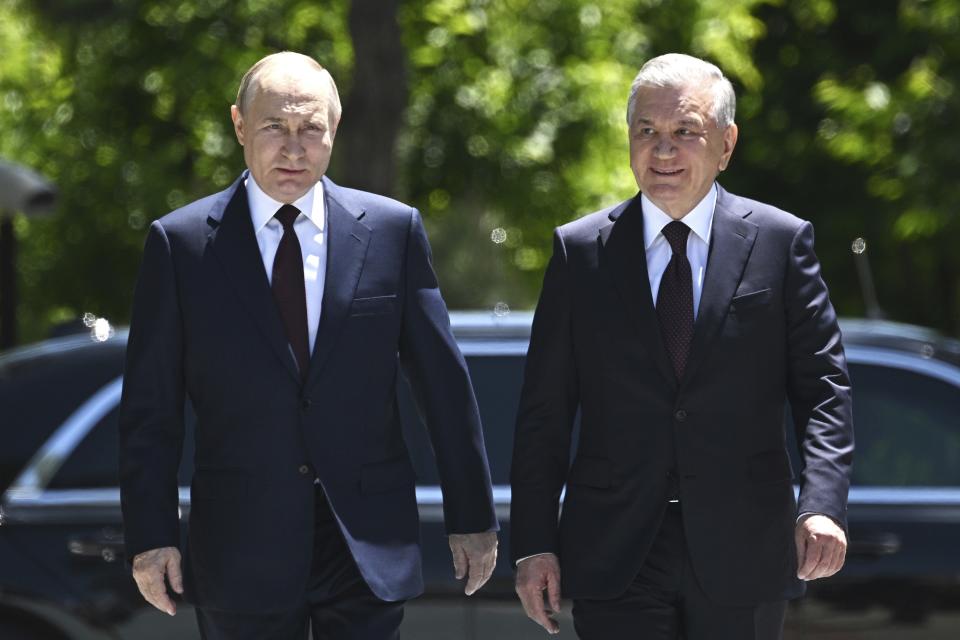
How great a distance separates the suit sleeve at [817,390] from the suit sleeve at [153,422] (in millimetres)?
1395

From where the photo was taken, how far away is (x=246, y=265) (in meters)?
4.05

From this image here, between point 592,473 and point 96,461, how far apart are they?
7.22 ft

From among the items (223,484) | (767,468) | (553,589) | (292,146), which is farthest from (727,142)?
(223,484)

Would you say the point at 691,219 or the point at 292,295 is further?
the point at 691,219

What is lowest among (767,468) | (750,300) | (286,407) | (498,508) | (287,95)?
(498,508)

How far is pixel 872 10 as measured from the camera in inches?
737

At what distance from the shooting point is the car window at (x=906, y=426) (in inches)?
224

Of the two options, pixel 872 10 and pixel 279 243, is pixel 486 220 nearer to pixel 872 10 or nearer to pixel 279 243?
pixel 872 10

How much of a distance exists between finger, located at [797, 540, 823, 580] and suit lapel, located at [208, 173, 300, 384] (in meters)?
1.19

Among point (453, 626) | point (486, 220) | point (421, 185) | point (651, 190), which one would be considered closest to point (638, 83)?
point (651, 190)

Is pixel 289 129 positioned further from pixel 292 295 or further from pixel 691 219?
pixel 691 219

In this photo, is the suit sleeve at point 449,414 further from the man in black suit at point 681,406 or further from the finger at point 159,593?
the finger at point 159,593

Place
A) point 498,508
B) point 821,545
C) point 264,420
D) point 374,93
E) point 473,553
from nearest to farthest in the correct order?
point 821,545 < point 264,420 < point 473,553 < point 498,508 < point 374,93

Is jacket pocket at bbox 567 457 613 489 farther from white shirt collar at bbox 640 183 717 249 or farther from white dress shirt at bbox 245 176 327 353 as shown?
white dress shirt at bbox 245 176 327 353
